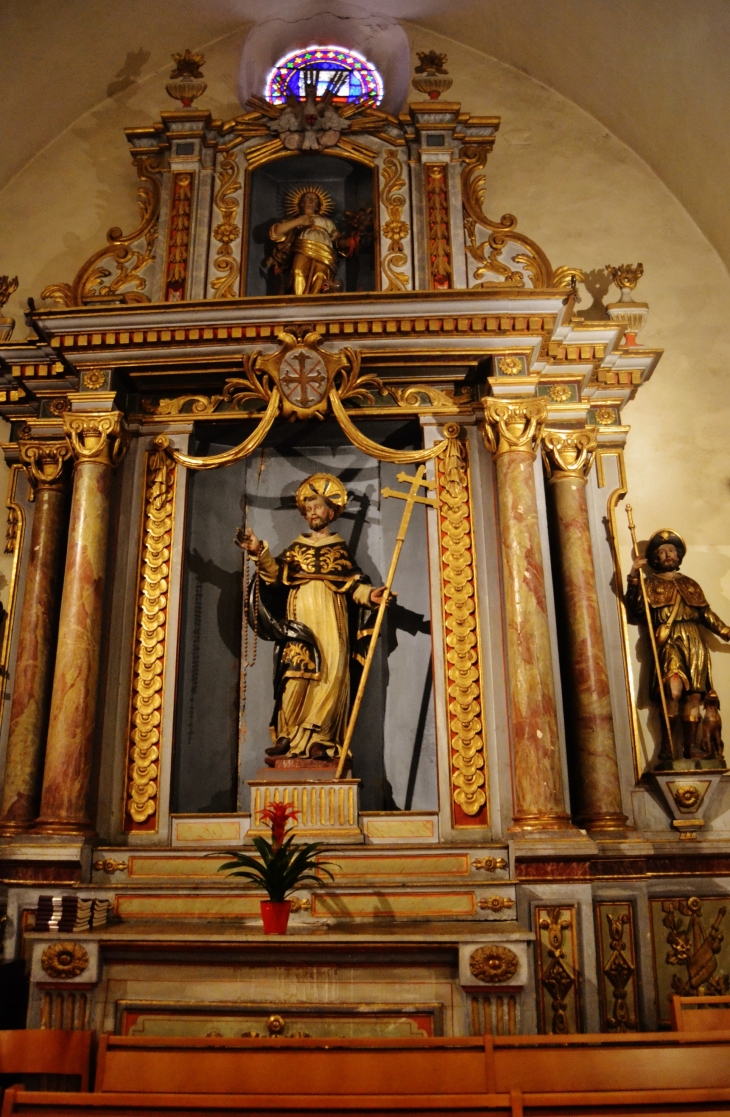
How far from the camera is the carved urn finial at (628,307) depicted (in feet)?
26.0

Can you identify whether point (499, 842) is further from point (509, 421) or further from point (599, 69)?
point (599, 69)

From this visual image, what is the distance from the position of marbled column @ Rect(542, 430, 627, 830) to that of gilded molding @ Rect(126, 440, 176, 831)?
8.88 ft

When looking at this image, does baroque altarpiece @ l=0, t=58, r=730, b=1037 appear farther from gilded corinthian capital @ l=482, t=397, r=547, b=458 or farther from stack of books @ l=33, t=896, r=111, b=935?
stack of books @ l=33, t=896, r=111, b=935

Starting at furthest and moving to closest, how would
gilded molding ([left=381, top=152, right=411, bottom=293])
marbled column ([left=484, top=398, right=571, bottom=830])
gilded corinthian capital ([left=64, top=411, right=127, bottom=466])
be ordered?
gilded molding ([left=381, top=152, right=411, bottom=293]) < gilded corinthian capital ([left=64, top=411, right=127, bottom=466]) < marbled column ([left=484, top=398, right=571, bottom=830])

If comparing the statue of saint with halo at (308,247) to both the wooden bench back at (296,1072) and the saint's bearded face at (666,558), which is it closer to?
the saint's bearded face at (666,558)

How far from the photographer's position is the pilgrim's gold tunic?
706 centimetres

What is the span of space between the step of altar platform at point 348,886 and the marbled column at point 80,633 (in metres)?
0.43

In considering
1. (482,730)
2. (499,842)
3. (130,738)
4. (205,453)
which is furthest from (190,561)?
(499,842)

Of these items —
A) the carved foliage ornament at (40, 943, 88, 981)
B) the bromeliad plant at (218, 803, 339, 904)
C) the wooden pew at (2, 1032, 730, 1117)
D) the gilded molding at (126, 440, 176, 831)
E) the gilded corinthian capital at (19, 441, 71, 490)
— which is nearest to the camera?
the wooden pew at (2, 1032, 730, 1117)

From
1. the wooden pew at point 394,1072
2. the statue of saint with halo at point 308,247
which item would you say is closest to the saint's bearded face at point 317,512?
the statue of saint with halo at point 308,247

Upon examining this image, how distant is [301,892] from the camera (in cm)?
617

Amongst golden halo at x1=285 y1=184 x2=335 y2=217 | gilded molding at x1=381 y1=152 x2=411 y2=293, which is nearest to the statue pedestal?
gilded molding at x1=381 y1=152 x2=411 y2=293

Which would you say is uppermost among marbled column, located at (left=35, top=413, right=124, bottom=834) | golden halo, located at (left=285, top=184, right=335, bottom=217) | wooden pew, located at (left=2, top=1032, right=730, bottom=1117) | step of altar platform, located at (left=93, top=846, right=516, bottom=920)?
golden halo, located at (left=285, top=184, right=335, bottom=217)

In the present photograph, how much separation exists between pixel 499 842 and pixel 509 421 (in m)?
2.75
